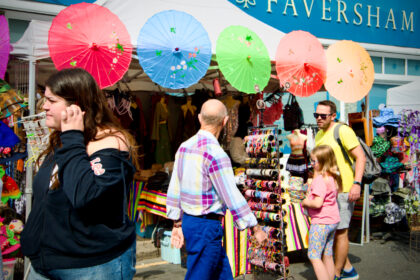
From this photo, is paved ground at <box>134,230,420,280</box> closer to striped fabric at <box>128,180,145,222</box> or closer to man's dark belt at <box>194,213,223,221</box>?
striped fabric at <box>128,180,145,222</box>

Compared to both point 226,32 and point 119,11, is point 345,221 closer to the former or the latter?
point 226,32

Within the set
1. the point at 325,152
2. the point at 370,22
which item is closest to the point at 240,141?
the point at 325,152

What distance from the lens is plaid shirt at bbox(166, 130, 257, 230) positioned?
8.89 feet

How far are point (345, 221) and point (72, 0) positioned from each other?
6.29 metres

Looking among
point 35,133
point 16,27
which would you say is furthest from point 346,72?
point 16,27

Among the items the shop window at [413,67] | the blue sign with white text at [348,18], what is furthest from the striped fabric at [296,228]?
the shop window at [413,67]

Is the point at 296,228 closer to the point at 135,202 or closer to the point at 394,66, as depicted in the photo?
the point at 135,202

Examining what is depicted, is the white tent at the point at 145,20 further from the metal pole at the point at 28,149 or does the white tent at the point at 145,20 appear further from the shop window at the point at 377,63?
the shop window at the point at 377,63

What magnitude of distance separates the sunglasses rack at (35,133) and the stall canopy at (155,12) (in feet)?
2.36

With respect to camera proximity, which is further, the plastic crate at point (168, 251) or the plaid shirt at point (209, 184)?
the plastic crate at point (168, 251)

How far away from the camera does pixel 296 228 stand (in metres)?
4.89

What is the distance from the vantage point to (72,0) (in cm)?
696

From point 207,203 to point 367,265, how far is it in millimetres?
3446

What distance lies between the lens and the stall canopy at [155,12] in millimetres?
3871
